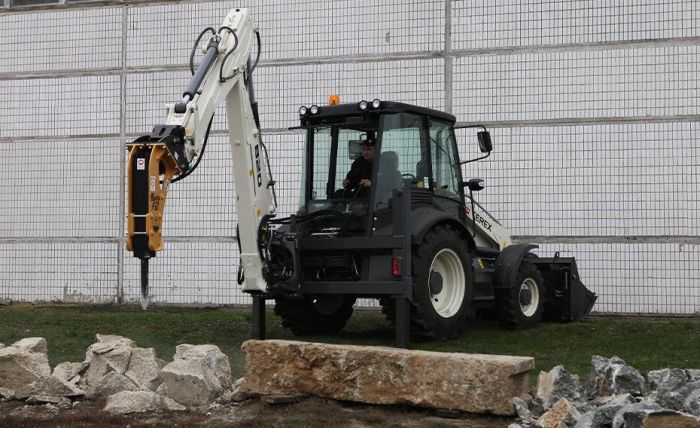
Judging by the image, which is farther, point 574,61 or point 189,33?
point 189,33

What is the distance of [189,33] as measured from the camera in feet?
50.2

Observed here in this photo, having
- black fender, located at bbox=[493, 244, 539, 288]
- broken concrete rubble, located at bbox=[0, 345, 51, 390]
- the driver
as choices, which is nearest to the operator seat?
the driver

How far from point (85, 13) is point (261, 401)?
33.6ft

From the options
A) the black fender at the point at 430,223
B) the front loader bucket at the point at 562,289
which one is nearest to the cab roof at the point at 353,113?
the black fender at the point at 430,223

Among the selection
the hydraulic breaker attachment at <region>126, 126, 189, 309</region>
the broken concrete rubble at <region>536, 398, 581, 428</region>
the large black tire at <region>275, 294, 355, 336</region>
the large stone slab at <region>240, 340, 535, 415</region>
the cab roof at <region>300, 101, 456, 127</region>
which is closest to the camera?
the broken concrete rubble at <region>536, 398, 581, 428</region>

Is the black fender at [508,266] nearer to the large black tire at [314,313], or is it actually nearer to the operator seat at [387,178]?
the large black tire at [314,313]

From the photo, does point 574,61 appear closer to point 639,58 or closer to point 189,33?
point 639,58

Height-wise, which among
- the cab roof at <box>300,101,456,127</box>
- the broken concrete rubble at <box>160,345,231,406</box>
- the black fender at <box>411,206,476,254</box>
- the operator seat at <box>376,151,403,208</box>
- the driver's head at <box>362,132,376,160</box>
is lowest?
the broken concrete rubble at <box>160,345,231,406</box>

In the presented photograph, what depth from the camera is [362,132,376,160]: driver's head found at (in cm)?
1041

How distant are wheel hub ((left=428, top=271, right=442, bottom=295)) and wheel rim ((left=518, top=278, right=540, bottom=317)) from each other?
169 cm

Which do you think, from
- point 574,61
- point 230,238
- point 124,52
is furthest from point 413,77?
point 124,52

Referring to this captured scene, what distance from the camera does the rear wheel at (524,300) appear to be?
11367mm

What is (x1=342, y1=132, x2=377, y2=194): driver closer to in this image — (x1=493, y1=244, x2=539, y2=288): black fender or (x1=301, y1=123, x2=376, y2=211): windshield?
(x1=301, y1=123, x2=376, y2=211): windshield

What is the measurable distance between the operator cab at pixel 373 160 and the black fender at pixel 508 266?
935mm
